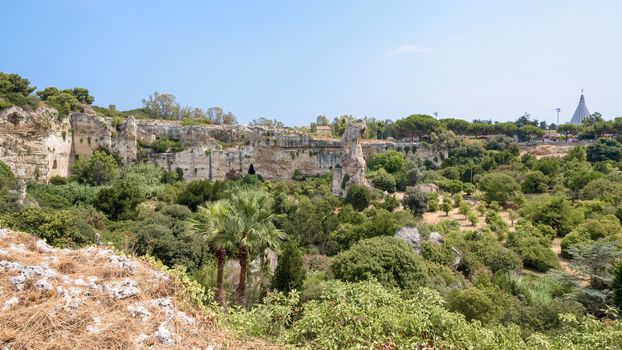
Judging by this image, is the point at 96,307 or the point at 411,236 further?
the point at 411,236

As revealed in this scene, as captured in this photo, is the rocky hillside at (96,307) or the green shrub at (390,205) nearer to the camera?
the rocky hillside at (96,307)

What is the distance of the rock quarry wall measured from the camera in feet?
106

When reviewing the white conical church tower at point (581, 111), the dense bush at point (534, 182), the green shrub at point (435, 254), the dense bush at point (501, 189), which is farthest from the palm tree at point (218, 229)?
the white conical church tower at point (581, 111)

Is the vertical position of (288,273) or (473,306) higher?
(288,273)

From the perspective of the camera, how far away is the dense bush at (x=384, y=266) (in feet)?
44.7

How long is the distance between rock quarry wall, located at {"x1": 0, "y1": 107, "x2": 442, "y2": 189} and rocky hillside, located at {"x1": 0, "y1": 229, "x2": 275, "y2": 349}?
28.3 meters

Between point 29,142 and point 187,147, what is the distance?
13413mm

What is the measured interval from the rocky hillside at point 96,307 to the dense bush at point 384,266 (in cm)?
840

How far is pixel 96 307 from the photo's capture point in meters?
5.09

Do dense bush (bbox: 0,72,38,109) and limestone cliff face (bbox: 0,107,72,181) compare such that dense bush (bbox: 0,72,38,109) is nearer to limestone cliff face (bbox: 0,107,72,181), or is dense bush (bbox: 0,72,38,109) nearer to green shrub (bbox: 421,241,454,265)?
limestone cliff face (bbox: 0,107,72,181)

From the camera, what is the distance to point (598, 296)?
13625 mm

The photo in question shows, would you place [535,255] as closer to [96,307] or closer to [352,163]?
[352,163]

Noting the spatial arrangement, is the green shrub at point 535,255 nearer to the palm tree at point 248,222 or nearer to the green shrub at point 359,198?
the green shrub at point 359,198

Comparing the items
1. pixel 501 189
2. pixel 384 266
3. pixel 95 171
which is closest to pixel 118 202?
pixel 95 171
